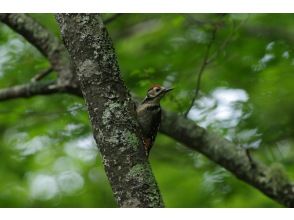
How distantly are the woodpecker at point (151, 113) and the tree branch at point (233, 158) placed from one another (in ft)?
0.60

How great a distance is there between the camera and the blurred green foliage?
19.2 feet

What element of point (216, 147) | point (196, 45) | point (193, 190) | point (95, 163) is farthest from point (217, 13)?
point (95, 163)

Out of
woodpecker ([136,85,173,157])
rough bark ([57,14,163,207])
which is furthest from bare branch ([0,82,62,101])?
rough bark ([57,14,163,207])

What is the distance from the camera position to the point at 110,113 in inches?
115

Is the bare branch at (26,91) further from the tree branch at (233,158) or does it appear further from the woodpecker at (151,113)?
the tree branch at (233,158)

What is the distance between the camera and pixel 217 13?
558 centimetres

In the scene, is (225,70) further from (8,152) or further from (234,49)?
(8,152)

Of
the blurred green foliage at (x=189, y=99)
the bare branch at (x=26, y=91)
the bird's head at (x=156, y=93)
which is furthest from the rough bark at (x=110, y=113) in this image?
the blurred green foliage at (x=189, y=99)

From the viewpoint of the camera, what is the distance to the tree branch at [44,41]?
196 inches

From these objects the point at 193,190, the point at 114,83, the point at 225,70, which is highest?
the point at 225,70

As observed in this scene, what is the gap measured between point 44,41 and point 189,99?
122cm

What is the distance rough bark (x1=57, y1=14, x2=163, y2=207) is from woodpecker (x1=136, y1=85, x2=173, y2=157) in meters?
1.30
